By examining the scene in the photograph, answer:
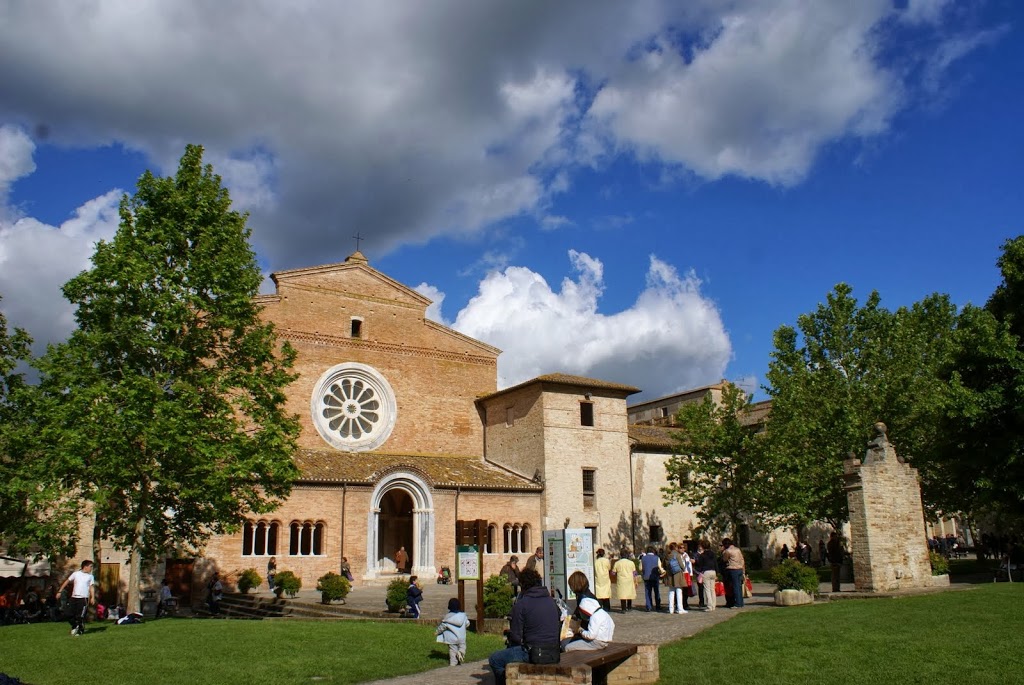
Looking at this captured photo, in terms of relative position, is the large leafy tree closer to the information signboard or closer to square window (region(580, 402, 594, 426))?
square window (region(580, 402, 594, 426))

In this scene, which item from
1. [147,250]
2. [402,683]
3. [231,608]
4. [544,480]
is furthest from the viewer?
[544,480]

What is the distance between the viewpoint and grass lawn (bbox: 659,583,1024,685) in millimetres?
10117

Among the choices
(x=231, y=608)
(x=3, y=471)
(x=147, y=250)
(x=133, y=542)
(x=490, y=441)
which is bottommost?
(x=231, y=608)

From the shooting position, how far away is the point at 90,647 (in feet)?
46.7

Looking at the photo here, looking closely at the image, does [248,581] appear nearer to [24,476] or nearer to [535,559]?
[24,476]

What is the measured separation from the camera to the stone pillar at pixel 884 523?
19625mm

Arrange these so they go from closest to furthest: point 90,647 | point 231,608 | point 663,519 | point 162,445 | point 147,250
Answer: point 90,647 → point 162,445 → point 147,250 → point 231,608 → point 663,519

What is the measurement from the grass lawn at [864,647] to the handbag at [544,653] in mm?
2367

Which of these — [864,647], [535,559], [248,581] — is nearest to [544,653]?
[864,647]

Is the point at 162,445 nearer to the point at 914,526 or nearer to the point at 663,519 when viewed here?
the point at 914,526

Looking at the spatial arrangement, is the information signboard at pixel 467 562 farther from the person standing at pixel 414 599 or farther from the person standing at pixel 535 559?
the person standing at pixel 414 599

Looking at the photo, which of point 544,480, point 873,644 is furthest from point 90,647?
point 544,480

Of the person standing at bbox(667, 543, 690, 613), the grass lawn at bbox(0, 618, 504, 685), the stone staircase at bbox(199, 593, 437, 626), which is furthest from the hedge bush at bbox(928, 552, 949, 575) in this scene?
the stone staircase at bbox(199, 593, 437, 626)

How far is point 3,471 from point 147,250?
24.5ft
